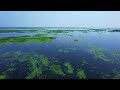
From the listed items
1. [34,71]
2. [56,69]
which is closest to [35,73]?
[34,71]

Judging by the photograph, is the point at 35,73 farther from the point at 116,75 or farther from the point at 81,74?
the point at 116,75

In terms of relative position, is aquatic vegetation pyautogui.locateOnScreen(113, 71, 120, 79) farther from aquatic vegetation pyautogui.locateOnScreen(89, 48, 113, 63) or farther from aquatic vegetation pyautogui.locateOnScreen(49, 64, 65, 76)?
aquatic vegetation pyautogui.locateOnScreen(49, 64, 65, 76)

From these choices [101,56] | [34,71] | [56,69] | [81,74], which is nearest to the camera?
[81,74]

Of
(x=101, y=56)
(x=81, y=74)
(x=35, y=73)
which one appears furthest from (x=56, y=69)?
(x=101, y=56)

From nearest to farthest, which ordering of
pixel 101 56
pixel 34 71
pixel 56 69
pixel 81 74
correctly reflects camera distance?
pixel 81 74, pixel 34 71, pixel 56 69, pixel 101 56

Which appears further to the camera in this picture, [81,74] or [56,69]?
[56,69]

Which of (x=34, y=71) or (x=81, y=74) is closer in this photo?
(x=81, y=74)

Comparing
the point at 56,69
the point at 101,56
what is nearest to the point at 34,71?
the point at 56,69

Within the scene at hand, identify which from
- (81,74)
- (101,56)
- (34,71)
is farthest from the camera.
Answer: (101,56)

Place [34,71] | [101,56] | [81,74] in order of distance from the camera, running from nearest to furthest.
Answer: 1. [81,74]
2. [34,71]
3. [101,56]

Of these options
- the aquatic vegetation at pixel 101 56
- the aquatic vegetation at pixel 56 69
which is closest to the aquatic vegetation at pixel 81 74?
the aquatic vegetation at pixel 56 69

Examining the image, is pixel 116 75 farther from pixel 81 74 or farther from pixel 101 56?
pixel 101 56
